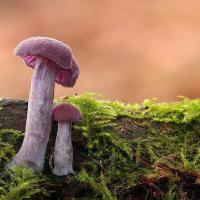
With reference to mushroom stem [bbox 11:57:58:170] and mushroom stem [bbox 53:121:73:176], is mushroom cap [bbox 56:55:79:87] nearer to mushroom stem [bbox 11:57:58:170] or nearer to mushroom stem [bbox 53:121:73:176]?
mushroom stem [bbox 11:57:58:170]

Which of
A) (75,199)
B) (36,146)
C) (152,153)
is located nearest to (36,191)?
(75,199)

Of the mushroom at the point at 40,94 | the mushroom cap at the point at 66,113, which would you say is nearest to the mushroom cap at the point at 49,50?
the mushroom at the point at 40,94

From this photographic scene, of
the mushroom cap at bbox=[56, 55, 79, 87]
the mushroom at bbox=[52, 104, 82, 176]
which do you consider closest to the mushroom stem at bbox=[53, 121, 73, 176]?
the mushroom at bbox=[52, 104, 82, 176]

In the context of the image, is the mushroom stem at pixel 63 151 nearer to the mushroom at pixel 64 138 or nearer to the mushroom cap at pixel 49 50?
the mushroom at pixel 64 138

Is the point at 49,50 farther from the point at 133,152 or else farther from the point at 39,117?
the point at 133,152

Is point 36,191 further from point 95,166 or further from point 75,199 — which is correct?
point 95,166
